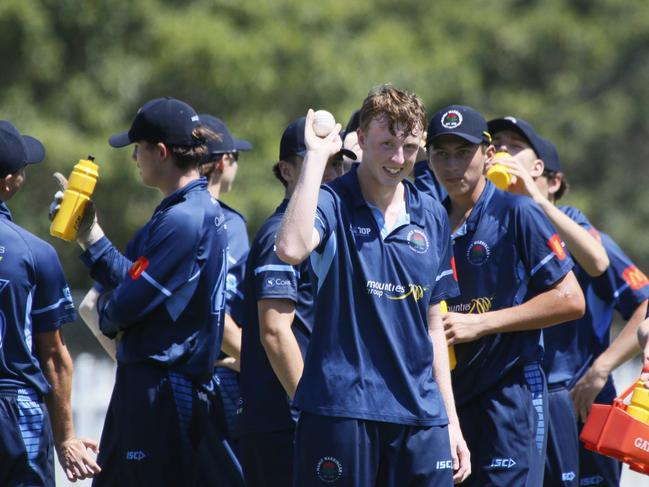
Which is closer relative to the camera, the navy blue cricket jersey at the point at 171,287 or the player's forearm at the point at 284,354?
the player's forearm at the point at 284,354

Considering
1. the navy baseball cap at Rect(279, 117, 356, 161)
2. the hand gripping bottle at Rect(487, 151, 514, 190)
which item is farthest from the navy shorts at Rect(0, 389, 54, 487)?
the hand gripping bottle at Rect(487, 151, 514, 190)

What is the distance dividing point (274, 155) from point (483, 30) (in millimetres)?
9698

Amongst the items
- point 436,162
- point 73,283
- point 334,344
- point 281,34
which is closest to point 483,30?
point 281,34

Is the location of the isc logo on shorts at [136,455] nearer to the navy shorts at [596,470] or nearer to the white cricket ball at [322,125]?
the white cricket ball at [322,125]

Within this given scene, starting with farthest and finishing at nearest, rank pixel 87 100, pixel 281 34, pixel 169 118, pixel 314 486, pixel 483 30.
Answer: pixel 483 30 → pixel 281 34 → pixel 87 100 → pixel 169 118 → pixel 314 486

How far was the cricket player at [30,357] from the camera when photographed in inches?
212

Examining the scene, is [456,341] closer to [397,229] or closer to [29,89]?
[397,229]

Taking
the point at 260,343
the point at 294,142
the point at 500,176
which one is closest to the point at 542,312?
the point at 500,176

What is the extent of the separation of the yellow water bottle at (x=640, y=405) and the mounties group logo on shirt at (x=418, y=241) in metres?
1.14

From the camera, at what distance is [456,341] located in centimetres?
583

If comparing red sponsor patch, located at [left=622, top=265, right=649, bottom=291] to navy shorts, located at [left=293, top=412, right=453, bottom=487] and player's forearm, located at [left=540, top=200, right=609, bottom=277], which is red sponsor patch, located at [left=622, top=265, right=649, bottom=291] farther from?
navy shorts, located at [left=293, top=412, right=453, bottom=487]

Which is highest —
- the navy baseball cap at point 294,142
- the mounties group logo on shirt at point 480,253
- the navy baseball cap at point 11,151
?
the navy baseball cap at point 294,142

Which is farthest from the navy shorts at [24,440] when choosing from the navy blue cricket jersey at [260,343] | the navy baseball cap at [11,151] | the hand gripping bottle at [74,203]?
the navy baseball cap at [11,151]

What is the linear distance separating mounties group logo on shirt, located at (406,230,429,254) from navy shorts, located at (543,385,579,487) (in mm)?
2169
